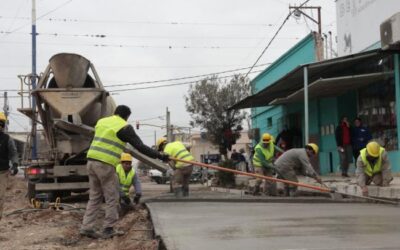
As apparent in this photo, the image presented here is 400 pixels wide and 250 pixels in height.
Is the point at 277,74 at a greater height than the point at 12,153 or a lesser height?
greater

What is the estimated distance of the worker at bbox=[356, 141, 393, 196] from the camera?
11.2 meters

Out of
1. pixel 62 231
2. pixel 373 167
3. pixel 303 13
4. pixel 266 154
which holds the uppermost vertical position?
pixel 303 13

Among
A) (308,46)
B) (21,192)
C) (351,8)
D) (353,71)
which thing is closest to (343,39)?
(351,8)

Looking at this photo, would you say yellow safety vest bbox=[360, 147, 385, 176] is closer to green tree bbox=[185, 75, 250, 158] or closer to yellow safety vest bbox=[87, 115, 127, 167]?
yellow safety vest bbox=[87, 115, 127, 167]

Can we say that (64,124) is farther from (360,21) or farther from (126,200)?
(360,21)

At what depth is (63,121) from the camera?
14.5 meters

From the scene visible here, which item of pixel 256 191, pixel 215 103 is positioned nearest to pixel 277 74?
pixel 215 103

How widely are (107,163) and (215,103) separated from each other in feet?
88.3

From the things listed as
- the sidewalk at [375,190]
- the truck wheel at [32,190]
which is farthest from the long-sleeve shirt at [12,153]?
the sidewalk at [375,190]

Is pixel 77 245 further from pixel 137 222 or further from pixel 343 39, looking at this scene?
pixel 343 39

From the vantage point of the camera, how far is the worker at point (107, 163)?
816 cm

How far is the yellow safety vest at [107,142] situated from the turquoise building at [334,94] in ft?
24.6

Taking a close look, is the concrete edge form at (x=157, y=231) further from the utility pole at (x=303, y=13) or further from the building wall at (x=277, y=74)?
the utility pole at (x=303, y=13)

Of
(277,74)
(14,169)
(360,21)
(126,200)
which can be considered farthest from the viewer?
(277,74)
